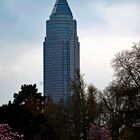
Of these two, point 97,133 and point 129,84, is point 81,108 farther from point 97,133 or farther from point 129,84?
point 129,84

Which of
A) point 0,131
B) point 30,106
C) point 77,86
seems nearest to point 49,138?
point 77,86

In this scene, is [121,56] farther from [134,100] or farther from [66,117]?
[66,117]

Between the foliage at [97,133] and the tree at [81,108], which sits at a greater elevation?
the tree at [81,108]

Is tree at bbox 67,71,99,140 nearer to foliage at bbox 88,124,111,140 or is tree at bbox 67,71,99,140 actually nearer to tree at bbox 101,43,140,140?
foliage at bbox 88,124,111,140

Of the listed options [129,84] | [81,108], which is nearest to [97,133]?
[81,108]

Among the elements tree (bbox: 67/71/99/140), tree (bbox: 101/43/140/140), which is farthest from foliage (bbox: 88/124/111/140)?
tree (bbox: 101/43/140/140)

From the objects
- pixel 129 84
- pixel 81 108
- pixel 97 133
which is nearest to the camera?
pixel 129 84

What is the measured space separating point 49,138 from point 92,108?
9.97 m

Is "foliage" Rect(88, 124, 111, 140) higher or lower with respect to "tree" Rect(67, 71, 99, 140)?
lower

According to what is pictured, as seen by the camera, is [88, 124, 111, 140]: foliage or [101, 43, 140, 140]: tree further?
[88, 124, 111, 140]: foliage

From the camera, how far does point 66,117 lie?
7575cm

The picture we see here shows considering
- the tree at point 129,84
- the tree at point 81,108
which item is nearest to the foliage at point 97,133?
the tree at point 81,108

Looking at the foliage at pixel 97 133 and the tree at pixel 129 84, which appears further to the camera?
the foliage at pixel 97 133

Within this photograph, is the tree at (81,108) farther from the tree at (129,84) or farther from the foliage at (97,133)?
the tree at (129,84)
